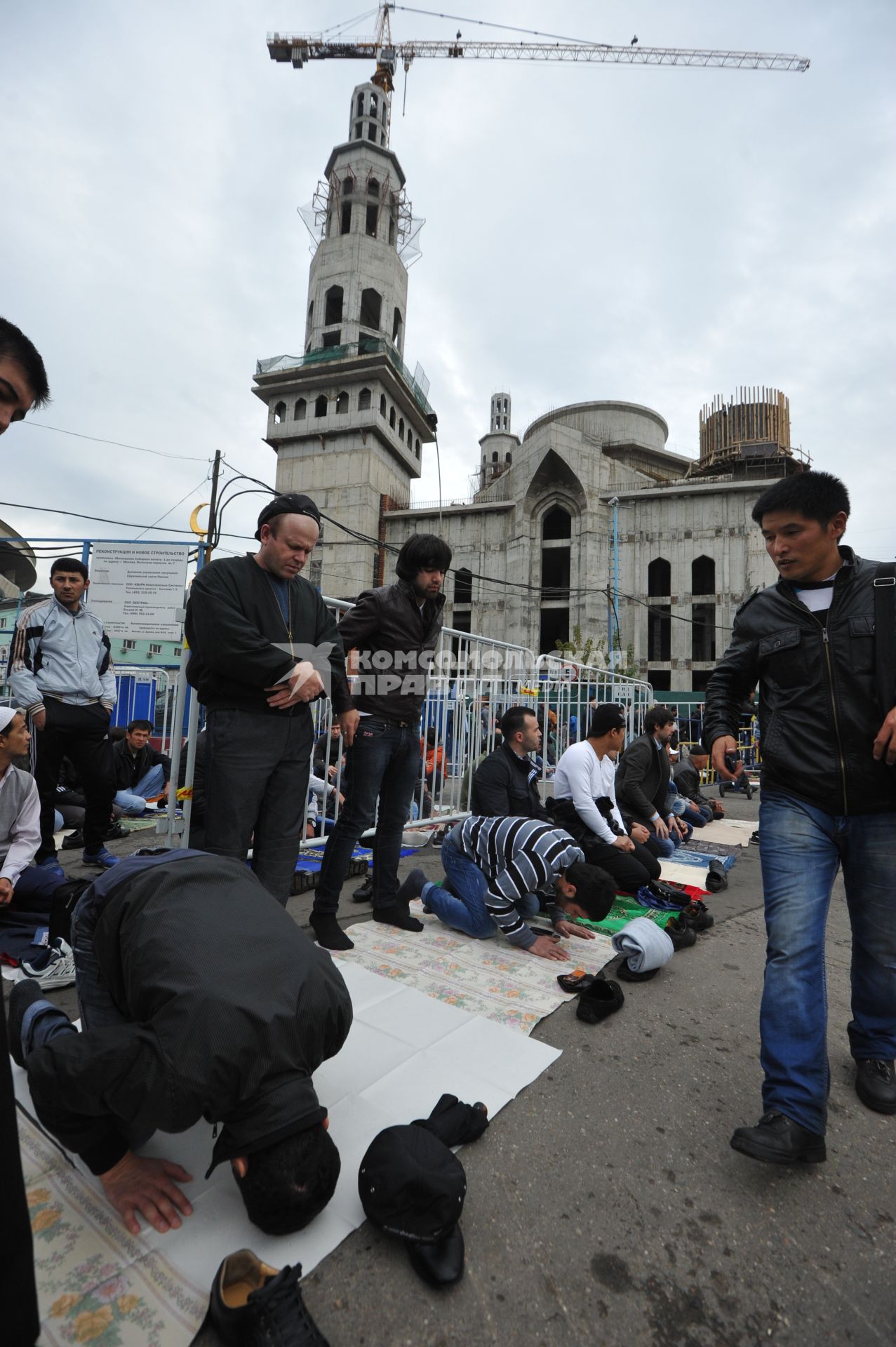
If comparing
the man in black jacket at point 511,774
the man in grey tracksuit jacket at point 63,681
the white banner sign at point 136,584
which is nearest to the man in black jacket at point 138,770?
the white banner sign at point 136,584

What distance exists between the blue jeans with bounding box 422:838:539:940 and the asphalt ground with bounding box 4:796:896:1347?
1099mm

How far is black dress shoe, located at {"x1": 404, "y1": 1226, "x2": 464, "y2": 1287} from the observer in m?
1.29

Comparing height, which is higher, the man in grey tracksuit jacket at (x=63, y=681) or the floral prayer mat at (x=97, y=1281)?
the man in grey tracksuit jacket at (x=63, y=681)

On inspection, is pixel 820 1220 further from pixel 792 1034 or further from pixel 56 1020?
pixel 56 1020

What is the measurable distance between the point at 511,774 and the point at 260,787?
6.35ft

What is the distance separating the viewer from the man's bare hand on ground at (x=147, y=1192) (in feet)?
4.61

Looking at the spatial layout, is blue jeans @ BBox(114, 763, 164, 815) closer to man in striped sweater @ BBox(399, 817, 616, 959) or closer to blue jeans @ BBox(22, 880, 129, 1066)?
man in striped sweater @ BBox(399, 817, 616, 959)

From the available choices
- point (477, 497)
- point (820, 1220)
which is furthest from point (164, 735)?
point (477, 497)

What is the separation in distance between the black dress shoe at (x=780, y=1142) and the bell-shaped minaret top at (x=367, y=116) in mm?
56427

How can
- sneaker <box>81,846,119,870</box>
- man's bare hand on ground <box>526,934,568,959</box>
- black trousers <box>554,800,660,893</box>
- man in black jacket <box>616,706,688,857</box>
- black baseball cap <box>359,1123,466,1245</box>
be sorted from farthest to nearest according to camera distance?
man in black jacket <box>616,706,688,857</box>
sneaker <box>81,846,119,870</box>
black trousers <box>554,800,660,893</box>
man's bare hand on ground <box>526,934,568,959</box>
black baseball cap <box>359,1123,466,1245</box>

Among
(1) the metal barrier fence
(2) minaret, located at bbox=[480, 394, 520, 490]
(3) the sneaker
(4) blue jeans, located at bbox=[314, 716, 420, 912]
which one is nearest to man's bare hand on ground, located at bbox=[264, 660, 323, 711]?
(4) blue jeans, located at bbox=[314, 716, 420, 912]

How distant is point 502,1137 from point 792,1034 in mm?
Result: 895

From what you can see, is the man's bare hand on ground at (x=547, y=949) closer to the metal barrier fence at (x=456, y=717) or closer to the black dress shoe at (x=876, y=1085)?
the black dress shoe at (x=876, y=1085)

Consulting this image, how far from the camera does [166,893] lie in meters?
1.51
